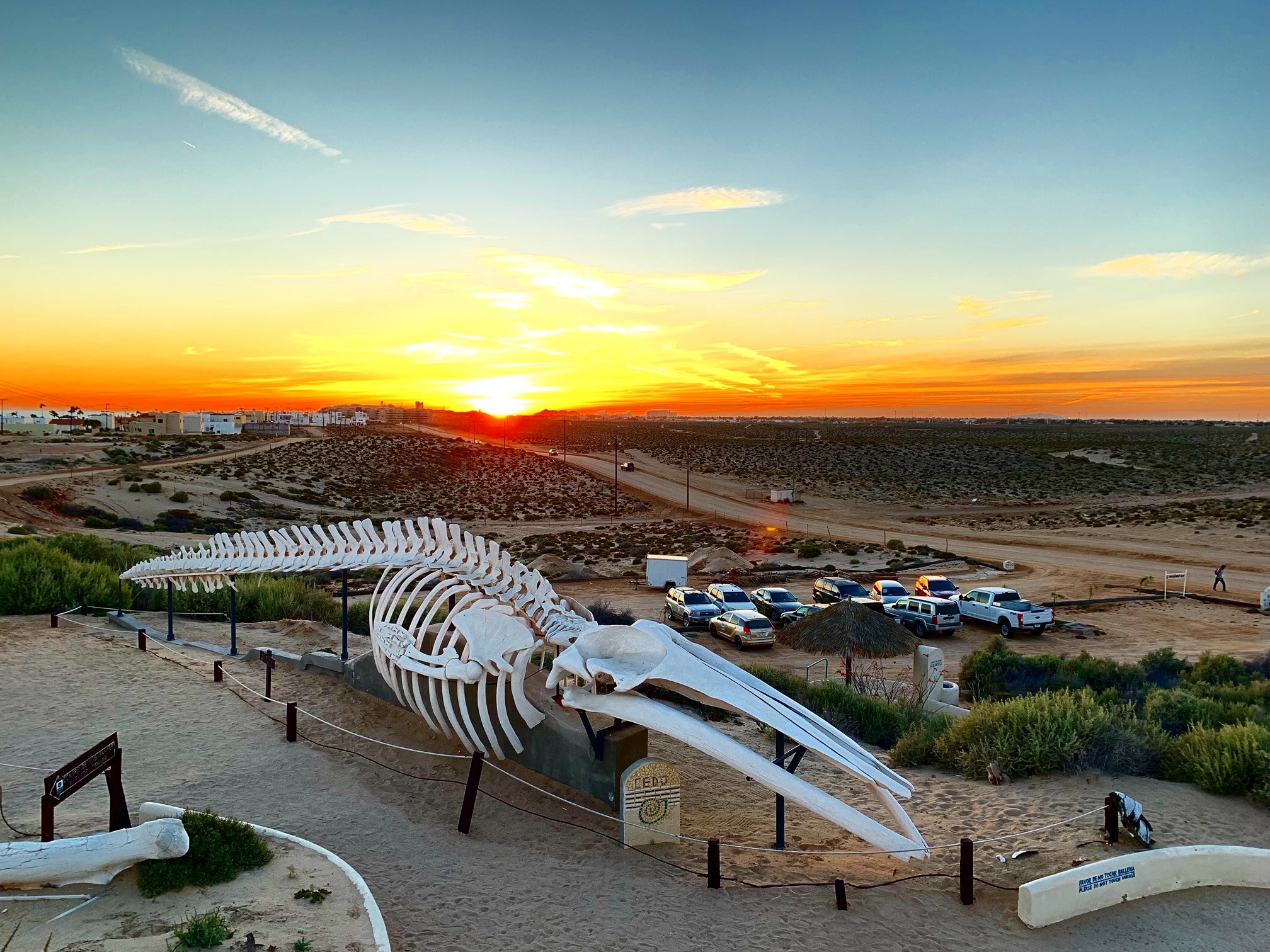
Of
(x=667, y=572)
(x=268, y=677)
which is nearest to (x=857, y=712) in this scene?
(x=268, y=677)

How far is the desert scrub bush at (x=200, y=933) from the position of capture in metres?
6.02

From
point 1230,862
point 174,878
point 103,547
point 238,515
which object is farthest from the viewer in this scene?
point 238,515

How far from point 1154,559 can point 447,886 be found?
38.4m

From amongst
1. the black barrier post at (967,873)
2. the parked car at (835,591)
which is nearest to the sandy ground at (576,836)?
the black barrier post at (967,873)

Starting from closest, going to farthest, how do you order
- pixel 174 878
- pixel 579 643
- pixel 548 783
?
1. pixel 174 878
2. pixel 579 643
3. pixel 548 783

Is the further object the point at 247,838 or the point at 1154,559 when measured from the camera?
the point at 1154,559

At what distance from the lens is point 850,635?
18.6 metres

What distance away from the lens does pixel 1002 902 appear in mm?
8227

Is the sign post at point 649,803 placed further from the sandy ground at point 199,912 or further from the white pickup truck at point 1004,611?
the white pickup truck at point 1004,611

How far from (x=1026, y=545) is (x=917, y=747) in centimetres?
3323

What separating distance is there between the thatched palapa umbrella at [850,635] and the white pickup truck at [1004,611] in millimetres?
5958

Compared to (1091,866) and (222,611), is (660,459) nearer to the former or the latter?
(222,611)

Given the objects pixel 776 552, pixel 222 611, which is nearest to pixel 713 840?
pixel 222 611

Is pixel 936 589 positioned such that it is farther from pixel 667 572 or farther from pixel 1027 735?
pixel 1027 735
